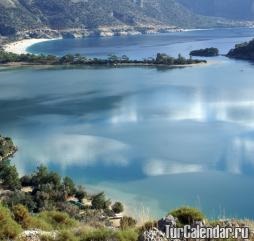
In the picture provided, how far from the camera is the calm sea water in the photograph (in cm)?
2527

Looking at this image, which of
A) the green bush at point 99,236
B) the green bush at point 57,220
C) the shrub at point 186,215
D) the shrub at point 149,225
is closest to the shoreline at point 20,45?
the green bush at point 57,220

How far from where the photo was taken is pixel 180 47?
374 ft

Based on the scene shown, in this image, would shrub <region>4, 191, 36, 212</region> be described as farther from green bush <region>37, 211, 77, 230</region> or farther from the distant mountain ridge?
the distant mountain ridge

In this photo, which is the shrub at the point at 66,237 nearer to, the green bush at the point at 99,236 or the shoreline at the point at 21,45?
the green bush at the point at 99,236

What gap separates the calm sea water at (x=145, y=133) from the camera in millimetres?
25266

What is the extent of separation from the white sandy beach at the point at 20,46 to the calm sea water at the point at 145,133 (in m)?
36.5

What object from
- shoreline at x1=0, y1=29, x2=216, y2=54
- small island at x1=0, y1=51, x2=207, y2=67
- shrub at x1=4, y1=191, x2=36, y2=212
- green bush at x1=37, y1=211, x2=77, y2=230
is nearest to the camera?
green bush at x1=37, y1=211, x2=77, y2=230

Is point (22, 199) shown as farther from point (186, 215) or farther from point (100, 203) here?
point (186, 215)

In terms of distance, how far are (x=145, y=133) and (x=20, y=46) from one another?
8791 centimetres

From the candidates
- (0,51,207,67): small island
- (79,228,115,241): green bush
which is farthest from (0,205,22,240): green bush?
(0,51,207,67): small island

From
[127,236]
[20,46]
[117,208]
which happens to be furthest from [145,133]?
[20,46]

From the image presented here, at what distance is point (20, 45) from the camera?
121938 mm

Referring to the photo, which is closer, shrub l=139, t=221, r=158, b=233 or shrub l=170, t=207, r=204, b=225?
shrub l=139, t=221, r=158, b=233

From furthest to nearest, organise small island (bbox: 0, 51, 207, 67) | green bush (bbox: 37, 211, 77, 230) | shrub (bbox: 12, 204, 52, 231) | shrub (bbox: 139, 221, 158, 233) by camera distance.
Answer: small island (bbox: 0, 51, 207, 67) → green bush (bbox: 37, 211, 77, 230) → shrub (bbox: 12, 204, 52, 231) → shrub (bbox: 139, 221, 158, 233)
